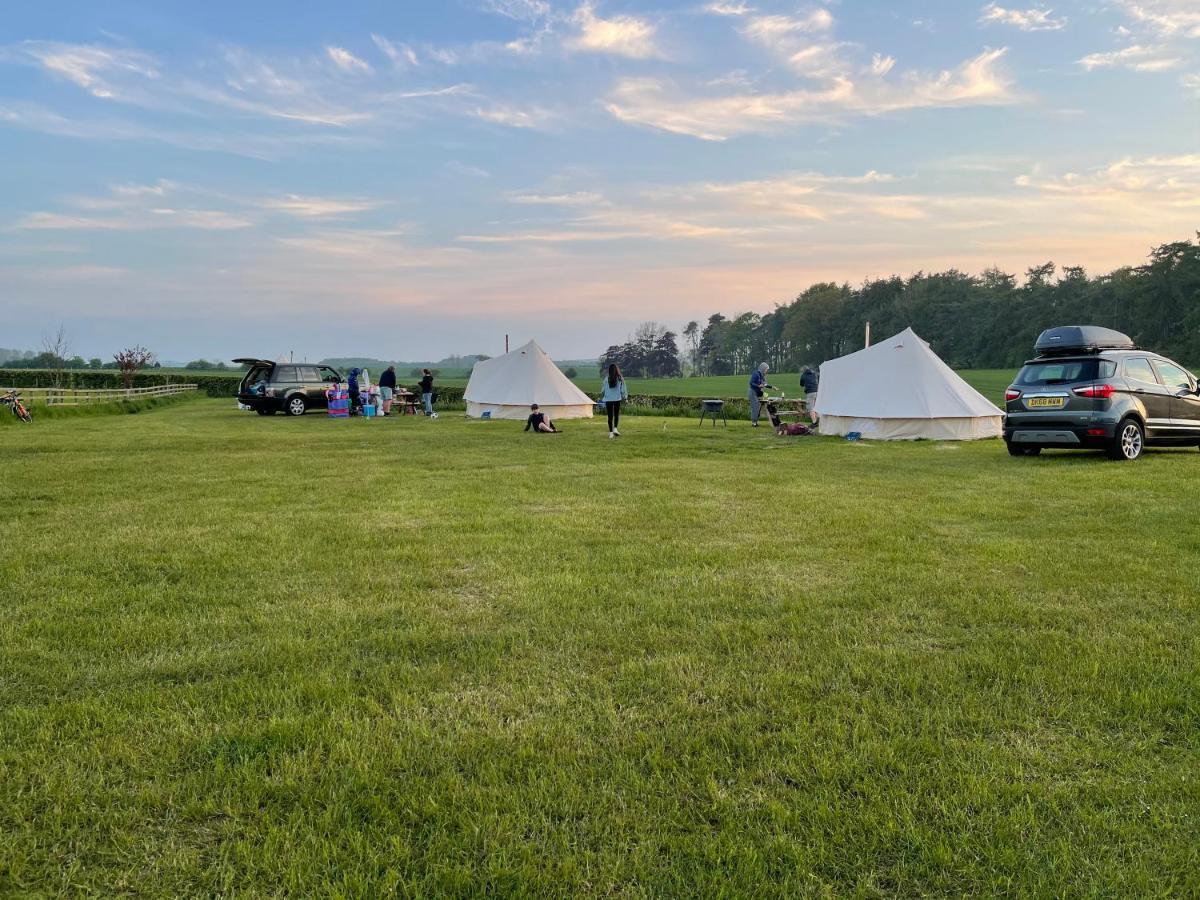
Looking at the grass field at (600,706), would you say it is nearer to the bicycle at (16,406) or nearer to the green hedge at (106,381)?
the bicycle at (16,406)

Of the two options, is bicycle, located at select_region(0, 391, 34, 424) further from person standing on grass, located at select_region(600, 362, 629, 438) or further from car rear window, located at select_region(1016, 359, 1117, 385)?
car rear window, located at select_region(1016, 359, 1117, 385)

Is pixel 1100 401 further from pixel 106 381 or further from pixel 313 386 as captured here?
pixel 106 381

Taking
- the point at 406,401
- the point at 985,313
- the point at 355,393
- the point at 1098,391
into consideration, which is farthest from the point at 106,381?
the point at 985,313

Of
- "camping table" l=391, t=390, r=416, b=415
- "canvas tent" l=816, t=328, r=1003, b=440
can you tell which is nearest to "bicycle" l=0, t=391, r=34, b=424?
"camping table" l=391, t=390, r=416, b=415

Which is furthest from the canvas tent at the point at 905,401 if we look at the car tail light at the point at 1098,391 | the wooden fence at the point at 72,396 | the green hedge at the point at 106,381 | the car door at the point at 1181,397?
the green hedge at the point at 106,381

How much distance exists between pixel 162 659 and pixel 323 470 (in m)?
7.68

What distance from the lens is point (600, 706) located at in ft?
10.4

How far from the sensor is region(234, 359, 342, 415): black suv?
1001 inches

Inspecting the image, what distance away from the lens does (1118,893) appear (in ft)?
6.86

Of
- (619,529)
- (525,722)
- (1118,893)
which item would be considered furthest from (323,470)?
(1118,893)

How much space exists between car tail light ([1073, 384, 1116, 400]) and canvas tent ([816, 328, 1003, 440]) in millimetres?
5439

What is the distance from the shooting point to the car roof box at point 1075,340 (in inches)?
502

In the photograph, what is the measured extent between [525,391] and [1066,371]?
16.2 metres

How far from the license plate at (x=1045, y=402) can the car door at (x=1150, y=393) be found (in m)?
1.00
